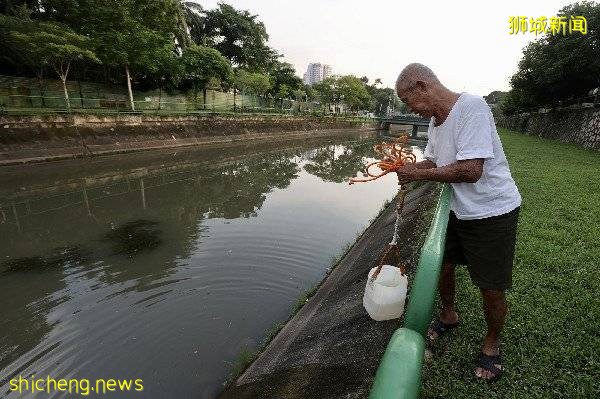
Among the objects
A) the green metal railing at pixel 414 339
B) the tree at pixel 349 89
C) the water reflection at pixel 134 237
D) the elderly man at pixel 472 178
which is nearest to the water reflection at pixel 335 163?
the water reflection at pixel 134 237

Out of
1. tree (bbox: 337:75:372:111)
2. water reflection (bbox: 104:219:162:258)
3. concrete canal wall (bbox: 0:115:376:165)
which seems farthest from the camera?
tree (bbox: 337:75:372:111)

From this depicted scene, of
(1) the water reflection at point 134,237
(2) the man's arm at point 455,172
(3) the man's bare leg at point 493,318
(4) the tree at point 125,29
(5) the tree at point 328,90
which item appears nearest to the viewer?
(2) the man's arm at point 455,172

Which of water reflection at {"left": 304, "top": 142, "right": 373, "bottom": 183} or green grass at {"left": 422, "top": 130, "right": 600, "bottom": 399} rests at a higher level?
green grass at {"left": 422, "top": 130, "right": 600, "bottom": 399}

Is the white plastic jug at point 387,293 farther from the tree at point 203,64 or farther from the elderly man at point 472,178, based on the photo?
the tree at point 203,64

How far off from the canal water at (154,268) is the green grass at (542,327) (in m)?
2.55

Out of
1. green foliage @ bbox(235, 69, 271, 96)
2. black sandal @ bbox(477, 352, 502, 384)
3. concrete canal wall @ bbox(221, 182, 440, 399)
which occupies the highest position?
green foliage @ bbox(235, 69, 271, 96)

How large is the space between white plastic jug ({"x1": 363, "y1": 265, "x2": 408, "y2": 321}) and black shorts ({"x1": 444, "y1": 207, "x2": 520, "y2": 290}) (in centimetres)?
59

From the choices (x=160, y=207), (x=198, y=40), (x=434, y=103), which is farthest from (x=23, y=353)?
(x=198, y=40)

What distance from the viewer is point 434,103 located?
6.31ft

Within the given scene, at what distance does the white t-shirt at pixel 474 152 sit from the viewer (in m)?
1.71

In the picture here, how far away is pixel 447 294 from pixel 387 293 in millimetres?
451

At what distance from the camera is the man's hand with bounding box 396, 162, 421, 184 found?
1756 millimetres

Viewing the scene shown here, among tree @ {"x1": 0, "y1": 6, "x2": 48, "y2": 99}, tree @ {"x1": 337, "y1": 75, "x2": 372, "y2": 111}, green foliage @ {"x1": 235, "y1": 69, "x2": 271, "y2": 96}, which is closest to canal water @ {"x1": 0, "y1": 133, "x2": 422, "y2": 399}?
tree @ {"x1": 0, "y1": 6, "x2": 48, "y2": 99}

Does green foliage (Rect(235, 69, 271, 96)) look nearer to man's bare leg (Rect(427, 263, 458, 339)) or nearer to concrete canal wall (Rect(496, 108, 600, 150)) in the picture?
concrete canal wall (Rect(496, 108, 600, 150))
